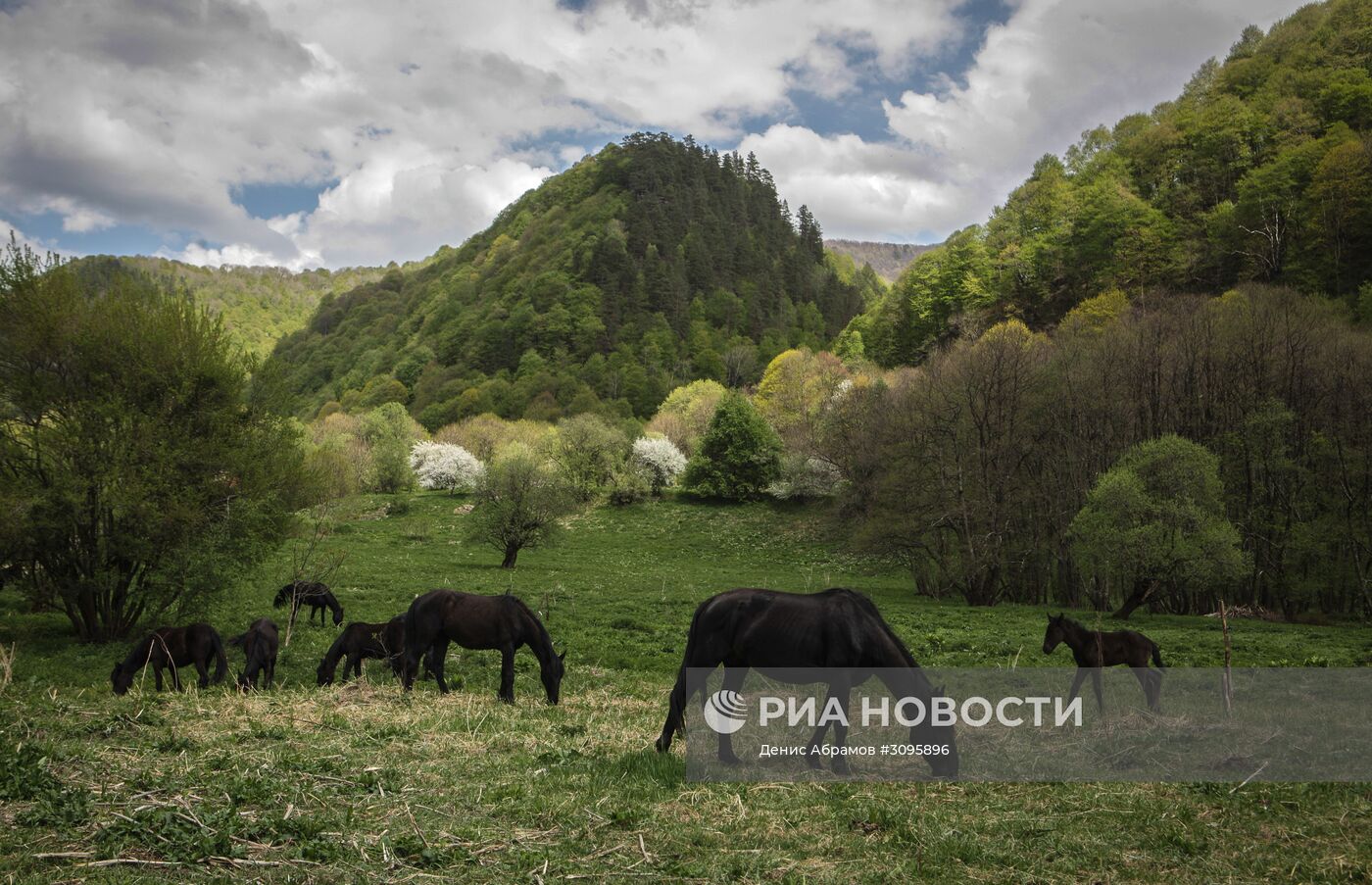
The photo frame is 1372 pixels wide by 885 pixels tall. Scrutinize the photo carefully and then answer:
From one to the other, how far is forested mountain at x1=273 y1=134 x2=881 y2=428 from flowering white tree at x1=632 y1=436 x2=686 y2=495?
3489 centimetres

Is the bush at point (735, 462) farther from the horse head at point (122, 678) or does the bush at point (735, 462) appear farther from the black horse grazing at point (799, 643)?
the black horse grazing at point (799, 643)

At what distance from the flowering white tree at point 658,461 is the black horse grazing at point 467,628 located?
60652mm

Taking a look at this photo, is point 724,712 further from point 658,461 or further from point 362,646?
point 658,461

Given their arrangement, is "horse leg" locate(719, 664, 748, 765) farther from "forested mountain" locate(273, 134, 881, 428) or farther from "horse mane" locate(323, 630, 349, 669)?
"forested mountain" locate(273, 134, 881, 428)

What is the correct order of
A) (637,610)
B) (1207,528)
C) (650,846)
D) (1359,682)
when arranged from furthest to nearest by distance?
1. (1207,528)
2. (637,610)
3. (1359,682)
4. (650,846)

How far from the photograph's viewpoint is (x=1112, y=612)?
118 ft

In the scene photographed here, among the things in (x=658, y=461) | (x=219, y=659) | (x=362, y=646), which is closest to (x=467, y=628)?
(x=362, y=646)

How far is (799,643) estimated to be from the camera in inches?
388

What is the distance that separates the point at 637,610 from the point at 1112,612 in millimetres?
22028

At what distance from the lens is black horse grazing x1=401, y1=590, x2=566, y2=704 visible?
14086mm

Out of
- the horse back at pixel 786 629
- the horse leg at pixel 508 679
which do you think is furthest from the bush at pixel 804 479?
the horse back at pixel 786 629

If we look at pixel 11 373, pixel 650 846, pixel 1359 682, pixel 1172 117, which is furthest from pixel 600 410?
pixel 650 846

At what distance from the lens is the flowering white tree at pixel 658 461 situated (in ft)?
253

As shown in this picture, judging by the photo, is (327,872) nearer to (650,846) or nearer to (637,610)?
(650,846)
